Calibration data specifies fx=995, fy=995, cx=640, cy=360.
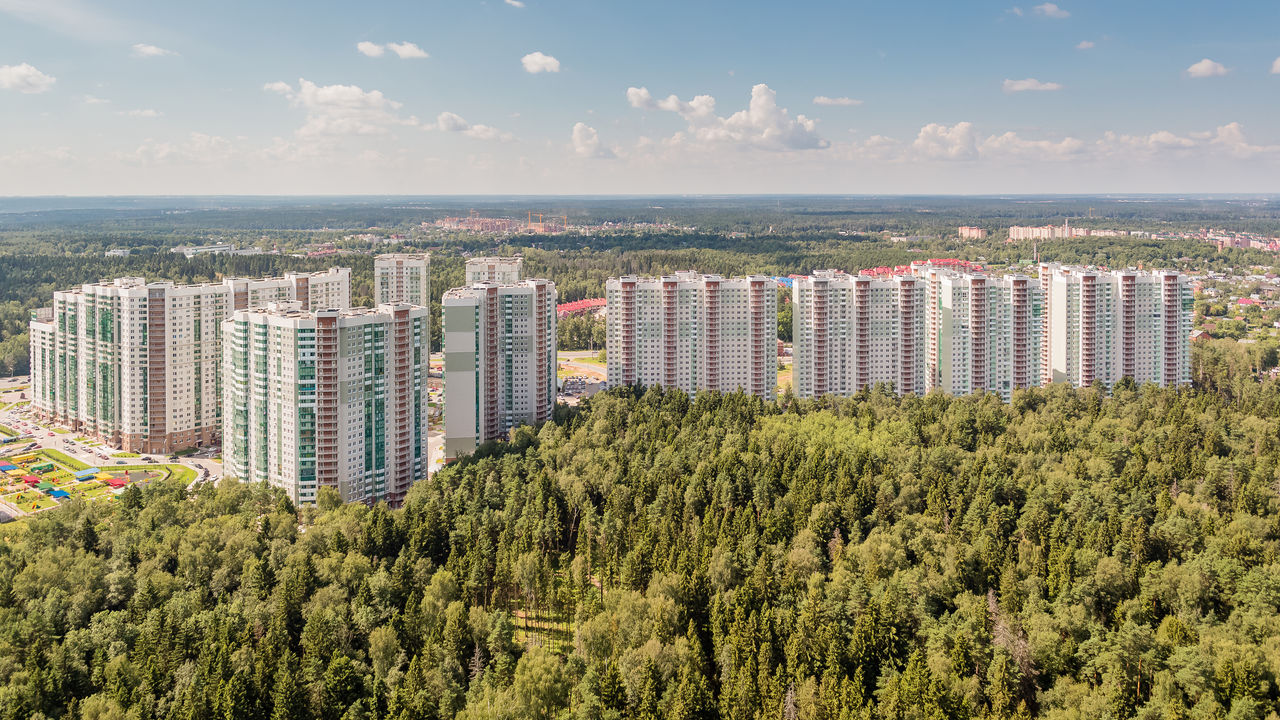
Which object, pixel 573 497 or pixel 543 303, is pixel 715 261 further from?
pixel 573 497

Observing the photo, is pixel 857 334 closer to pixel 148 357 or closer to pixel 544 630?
pixel 544 630

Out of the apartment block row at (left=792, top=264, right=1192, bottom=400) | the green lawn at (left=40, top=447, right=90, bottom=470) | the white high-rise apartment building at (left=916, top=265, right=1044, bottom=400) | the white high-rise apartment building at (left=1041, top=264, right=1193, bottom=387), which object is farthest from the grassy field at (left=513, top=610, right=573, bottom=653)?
the white high-rise apartment building at (left=1041, top=264, right=1193, bottom=387)

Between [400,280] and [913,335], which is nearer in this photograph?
[913,335]

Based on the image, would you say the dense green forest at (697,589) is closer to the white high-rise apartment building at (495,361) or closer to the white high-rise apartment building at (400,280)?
the white high-rise apartment building at (495,361)

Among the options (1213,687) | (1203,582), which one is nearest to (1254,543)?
(1203,582)

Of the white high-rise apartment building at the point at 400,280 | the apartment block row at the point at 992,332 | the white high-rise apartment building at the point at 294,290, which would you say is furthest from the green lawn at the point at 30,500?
the apartment block row at the point at 992,332

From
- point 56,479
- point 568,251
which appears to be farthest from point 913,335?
point 568,251
